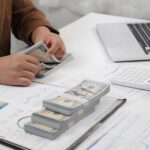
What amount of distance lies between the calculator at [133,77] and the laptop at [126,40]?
96mm

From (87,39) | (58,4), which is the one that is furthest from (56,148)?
(58,4)

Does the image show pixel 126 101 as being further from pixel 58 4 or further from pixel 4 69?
pixel 58 4

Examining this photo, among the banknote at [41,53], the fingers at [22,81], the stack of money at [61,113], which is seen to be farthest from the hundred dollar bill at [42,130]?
the banknote at [41,53]

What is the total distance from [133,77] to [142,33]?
1.34 ft

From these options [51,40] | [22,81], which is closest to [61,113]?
[22,81]

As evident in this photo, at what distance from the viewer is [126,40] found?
49.6 inches

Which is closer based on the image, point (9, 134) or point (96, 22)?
point (9, 134)

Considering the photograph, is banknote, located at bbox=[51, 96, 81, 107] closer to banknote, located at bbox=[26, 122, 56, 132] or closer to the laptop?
banknote, located at bbox=[26, 122, 56, 132]

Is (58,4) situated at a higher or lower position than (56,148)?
higher

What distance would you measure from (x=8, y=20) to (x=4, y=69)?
15.9 inches

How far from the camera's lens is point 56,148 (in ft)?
2.20

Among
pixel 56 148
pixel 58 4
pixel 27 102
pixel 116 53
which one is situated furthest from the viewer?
pixel 58 4

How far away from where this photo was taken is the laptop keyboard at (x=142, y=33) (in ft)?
3.92

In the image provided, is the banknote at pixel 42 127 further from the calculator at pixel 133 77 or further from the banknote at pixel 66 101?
the calculator at pixel 133 77
